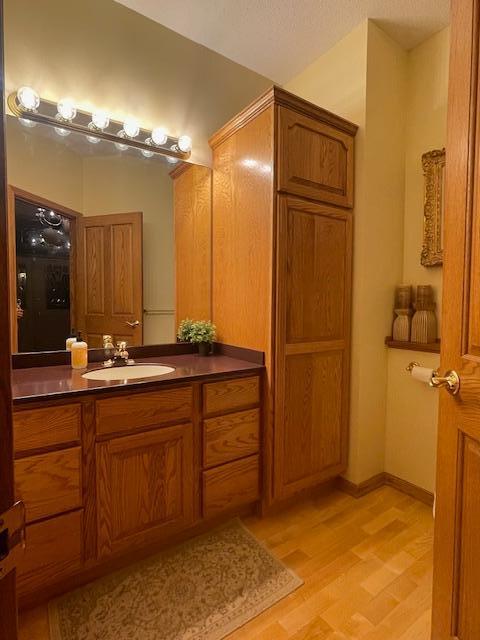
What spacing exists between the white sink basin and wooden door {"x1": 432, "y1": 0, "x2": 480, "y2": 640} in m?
1.21

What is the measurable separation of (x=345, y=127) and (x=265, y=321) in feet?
3.95

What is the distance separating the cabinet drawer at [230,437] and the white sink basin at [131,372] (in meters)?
0.36

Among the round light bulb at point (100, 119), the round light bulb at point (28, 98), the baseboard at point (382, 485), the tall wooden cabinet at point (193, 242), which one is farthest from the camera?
the tall wooden cabinet at point (193, 242)

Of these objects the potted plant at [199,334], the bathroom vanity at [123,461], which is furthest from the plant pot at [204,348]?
the bathroom vanity at [123,461]

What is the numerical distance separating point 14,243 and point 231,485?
1578mm

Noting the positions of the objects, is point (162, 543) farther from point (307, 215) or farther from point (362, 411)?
point (307, 215)

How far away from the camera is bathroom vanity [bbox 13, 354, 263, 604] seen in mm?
1240

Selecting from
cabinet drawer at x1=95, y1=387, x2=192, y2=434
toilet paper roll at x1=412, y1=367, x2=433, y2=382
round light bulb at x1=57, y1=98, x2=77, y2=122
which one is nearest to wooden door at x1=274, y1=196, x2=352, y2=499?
toilet paper roll at x1=412, y1=367, x2=433, y2=382

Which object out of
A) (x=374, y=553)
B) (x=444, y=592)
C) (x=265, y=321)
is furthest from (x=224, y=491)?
(x=444, y=592)

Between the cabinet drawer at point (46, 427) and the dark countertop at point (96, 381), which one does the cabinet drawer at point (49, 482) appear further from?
the dark countertop at point (96, 381)

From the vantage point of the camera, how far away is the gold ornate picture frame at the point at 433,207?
1.95 metres

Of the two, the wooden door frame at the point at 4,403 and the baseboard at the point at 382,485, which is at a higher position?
the wooden door frame at the point at 4,403

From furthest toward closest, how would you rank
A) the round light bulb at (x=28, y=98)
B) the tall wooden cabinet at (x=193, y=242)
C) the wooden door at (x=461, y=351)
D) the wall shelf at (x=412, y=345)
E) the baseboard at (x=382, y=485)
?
the tall wooden cabinet at (x=193, y=242)
the baseboard at (x=382, y=485)
the wall shelf at (x=412, y=345)
the round light bulb at (x=28, y=98)
the wooden door at (x=461, y=351)

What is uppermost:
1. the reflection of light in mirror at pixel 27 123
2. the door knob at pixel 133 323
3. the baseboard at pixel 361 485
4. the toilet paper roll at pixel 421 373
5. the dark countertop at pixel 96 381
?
the reflection of light in mirror at pixel 27 123
